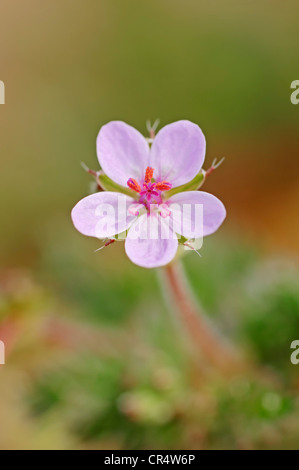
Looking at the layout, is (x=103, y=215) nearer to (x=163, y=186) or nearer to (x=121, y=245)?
(x=163, y=186)

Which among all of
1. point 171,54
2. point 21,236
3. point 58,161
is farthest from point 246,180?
point 21,236

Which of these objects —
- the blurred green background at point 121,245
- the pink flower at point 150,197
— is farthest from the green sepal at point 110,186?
the blurred green background at point 121,245

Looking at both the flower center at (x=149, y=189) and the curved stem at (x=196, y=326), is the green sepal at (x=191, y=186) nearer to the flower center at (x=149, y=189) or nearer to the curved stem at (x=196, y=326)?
the flower center at (x=149, y=189)

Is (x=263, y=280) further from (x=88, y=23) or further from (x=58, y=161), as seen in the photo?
(x=88, y=23)

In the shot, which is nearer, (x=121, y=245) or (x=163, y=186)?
(x=163, y=186)

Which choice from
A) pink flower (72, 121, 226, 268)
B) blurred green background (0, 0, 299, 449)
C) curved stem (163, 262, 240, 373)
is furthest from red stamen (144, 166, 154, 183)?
blurred green background (0, 0, 299, 449)

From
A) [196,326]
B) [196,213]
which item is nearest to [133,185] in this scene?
[196,213]
